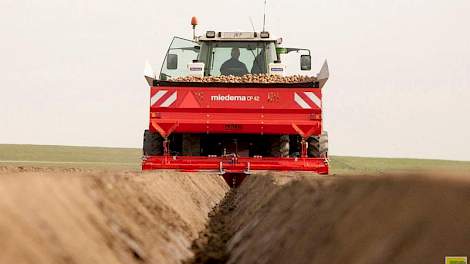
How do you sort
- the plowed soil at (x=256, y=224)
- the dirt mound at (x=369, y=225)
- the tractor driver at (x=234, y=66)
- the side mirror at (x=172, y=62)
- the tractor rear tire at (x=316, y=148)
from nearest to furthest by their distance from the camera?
the dirt mound at (x=369, y=225), the plowed soil at (x=256, y=224), the tractor rear tire at (x=316, y=148), the side mirror at (x=172, y=62), the tractor driver at (x=234, y=66)

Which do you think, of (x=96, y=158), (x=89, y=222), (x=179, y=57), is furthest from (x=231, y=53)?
(x=96, y=158)

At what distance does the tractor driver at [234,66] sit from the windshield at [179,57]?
3.02 ft

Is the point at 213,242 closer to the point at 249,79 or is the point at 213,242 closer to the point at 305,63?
the point at 249,79

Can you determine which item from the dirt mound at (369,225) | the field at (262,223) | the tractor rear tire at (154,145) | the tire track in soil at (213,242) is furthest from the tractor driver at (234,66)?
the dirt mound at (369,225)

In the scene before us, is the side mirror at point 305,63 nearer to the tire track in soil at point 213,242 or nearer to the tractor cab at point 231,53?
the tractor cab at point 231,53

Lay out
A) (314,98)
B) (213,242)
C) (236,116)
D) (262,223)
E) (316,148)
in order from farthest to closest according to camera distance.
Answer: (316,148)
(314,98)
(236,116)
(213,242)
(262,223)

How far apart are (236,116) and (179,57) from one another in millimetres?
2918

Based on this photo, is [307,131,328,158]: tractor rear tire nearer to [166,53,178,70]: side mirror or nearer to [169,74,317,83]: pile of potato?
[169,74,317,83]: pile of potato

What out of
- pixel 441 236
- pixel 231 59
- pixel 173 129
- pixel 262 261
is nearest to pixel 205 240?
pixel 262 261

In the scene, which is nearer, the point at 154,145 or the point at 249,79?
the point at 249,79

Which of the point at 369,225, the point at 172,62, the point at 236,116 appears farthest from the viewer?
the point at 172,62

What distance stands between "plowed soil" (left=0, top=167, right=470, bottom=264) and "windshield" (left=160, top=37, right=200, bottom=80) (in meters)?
8.73

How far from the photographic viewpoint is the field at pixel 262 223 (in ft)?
12.9

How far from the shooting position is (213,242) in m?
8.09
